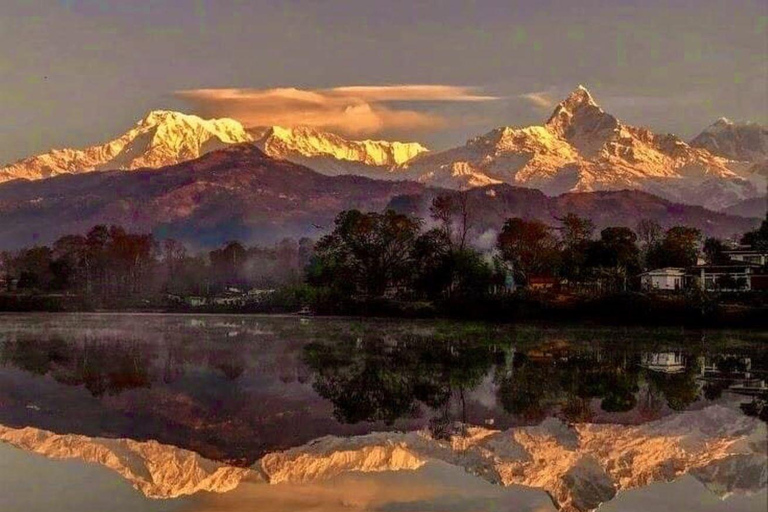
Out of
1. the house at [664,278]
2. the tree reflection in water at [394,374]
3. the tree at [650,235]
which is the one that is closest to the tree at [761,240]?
the house at [664,278]

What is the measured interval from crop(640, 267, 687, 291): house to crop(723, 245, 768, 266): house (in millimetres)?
4754

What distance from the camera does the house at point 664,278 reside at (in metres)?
89.6

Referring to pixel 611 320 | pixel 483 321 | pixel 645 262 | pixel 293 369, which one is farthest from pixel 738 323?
pixel 293 369

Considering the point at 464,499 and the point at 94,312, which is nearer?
the point at 464,499

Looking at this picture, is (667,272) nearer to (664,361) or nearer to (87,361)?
(664,361)

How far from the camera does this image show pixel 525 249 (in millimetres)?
95250

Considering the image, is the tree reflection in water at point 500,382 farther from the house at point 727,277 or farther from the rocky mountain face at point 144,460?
the house at point 727,277

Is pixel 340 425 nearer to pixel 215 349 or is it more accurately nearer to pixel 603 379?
pixel 603 379

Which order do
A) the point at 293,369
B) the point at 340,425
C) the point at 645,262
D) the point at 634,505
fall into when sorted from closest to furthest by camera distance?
the point at 634,505 → the point at 340,425 → the point at 293,369 → the point at 645,262

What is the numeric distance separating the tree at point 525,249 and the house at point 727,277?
1298 cm

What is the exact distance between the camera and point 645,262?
9762 centimetres

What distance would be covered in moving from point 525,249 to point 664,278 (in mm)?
12726

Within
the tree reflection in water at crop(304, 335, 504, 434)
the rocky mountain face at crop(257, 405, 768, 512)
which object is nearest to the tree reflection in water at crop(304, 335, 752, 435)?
the tree reflection in water at crop(304, 335, 504, 434)

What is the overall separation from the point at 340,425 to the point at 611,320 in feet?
164
